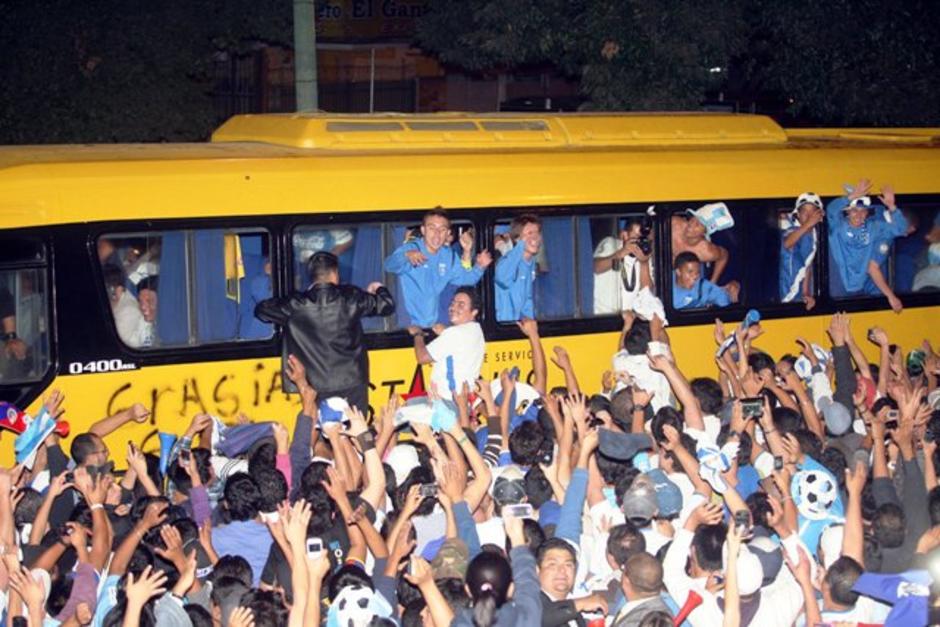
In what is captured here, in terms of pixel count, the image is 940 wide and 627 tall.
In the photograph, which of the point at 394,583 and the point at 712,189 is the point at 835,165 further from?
the point at 394,583

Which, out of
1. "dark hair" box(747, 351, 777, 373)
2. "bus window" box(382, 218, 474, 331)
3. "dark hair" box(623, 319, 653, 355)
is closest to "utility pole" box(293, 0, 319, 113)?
"bus window" box(382, 218, 474, 331)

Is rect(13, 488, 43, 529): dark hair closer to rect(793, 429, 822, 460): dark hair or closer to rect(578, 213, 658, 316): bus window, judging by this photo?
rect(793, 429, 822, 460): dark hair

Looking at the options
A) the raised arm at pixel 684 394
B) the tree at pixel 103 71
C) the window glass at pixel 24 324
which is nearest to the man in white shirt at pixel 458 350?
the raised arm at pixel 684 394

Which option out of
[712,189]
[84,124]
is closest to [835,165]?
[712,189]

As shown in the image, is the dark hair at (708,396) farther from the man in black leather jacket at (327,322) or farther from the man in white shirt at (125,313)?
the man in white shirt at (125,313)

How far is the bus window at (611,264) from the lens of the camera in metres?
12.6

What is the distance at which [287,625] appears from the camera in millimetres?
6562

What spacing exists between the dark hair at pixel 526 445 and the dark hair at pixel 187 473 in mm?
1826

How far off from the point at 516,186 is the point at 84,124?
369 inches

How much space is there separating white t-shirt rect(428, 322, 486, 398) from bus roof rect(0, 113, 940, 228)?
3.77 feet

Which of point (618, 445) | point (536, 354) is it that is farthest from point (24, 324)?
point (618, 445)

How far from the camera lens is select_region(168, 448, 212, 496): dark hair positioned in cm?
924

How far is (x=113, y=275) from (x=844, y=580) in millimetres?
5757

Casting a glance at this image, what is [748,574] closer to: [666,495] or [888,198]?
[666,495]
